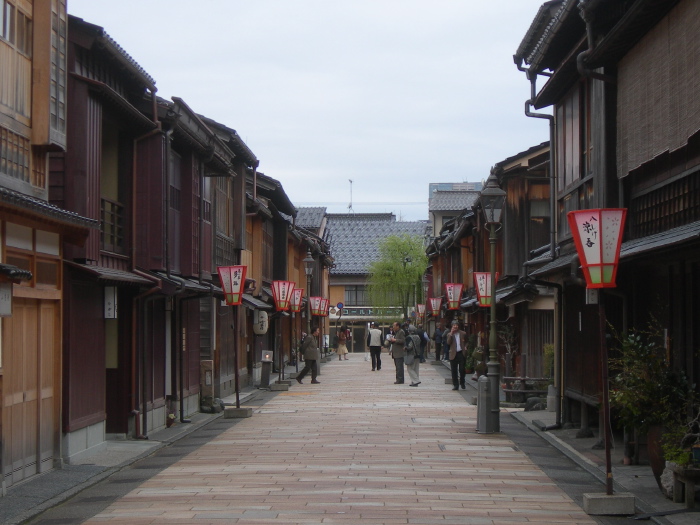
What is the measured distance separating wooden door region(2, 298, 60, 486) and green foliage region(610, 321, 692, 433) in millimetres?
7663

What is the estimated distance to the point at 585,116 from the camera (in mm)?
17938

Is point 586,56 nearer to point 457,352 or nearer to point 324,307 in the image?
point 457,352

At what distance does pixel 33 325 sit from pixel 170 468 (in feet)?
10.0

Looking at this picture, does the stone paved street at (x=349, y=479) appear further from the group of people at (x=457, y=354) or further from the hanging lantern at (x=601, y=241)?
the group of people at (x=457, y=354)

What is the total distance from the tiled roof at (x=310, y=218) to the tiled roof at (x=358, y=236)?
1307 centimetres

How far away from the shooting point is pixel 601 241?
11758 millimetres

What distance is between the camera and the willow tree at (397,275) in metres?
85.5

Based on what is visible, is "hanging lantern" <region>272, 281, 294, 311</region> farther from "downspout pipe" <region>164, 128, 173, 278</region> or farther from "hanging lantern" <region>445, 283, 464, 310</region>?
"downspout pipe" <region>164, 128, 173, 278</region>

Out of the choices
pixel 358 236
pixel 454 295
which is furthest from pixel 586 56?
pixel 358 236

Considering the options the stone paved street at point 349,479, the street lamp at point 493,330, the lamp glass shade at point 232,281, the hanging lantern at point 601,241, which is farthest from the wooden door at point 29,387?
the lamp glass shade at point 232,281

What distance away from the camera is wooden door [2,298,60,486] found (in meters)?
13.1

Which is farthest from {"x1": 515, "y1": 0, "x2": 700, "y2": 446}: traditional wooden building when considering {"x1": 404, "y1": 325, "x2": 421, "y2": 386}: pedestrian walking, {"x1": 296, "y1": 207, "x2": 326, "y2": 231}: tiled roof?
{"x1": 296, "y1": 207, "x2": 326, "y2": 231}: tiled roof

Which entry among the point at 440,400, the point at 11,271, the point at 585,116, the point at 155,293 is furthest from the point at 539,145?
the point at 11,271

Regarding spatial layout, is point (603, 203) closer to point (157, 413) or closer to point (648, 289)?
point (648, 289)
